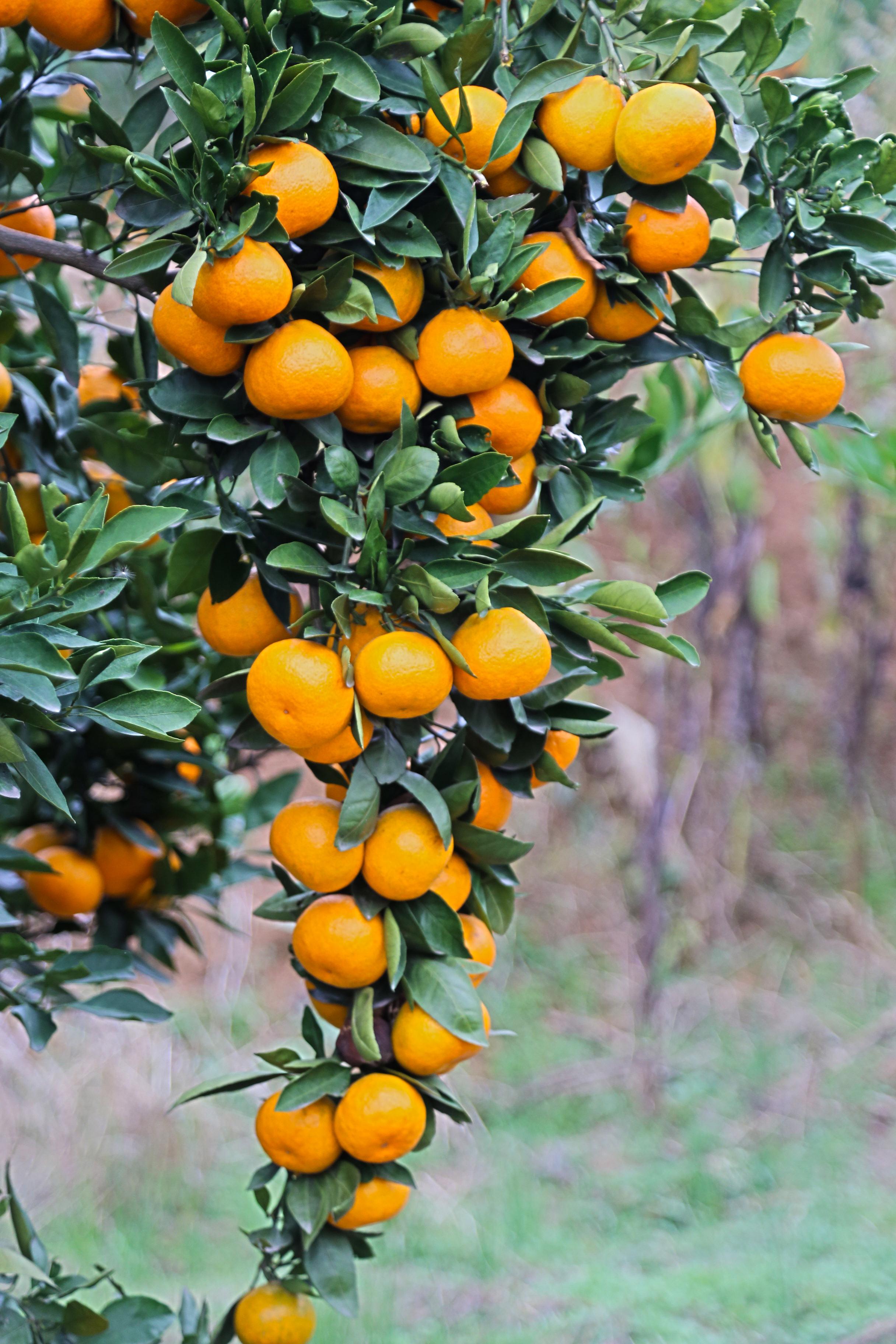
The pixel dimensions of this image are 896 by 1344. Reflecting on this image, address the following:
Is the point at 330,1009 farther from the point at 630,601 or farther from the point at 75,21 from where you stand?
the point at 75,21

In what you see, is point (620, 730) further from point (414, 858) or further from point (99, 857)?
point (414, 858)

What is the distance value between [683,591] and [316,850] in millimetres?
287

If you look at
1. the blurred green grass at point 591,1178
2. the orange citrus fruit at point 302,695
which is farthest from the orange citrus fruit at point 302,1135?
the blurred green grass at point 591,1178

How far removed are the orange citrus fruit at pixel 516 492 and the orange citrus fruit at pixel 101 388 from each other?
439 millimetres

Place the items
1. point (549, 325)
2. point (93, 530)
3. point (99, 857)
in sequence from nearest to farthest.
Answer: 1. point (93, 530)
2. point (549, 325)
3. point (99, 857)

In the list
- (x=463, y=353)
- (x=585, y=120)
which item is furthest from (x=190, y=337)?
(x=585, y=120)

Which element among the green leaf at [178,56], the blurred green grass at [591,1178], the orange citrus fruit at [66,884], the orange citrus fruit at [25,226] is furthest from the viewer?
the blurred green grass at [591,1178]

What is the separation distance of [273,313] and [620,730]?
250 cm

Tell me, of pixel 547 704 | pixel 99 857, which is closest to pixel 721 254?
pixel 547 704

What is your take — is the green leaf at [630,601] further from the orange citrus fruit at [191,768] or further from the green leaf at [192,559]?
the orange citrus fruit at [191,768]

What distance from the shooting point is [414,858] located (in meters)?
0.65

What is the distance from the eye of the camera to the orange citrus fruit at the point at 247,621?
713mm

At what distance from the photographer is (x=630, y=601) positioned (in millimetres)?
682

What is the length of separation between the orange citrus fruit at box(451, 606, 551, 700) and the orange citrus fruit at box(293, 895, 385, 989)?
0.50 feet
